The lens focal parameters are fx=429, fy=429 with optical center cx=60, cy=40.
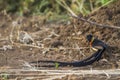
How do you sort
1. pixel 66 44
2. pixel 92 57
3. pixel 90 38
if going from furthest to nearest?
pixel 66 44, pixel 90 38, pixel 92 57

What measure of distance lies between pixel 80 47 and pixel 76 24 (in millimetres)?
322

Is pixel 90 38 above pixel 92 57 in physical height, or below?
above

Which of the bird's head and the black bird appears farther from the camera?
the bird's head

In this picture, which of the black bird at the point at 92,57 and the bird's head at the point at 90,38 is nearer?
the black bird at the point at 92,57

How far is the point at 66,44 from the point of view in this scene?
361cm

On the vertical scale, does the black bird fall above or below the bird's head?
below

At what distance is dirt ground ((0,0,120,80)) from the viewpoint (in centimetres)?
333

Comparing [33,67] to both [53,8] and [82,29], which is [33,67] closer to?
[82,29]

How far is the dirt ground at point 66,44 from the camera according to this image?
3.33 metres

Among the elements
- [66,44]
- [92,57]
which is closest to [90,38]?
[92,57]

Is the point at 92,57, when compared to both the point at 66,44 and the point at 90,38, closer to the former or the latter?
the point at 90,38

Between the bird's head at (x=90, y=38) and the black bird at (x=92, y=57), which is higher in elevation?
the bird's head at (x=90, y=38)

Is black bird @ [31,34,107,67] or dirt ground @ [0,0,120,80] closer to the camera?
black bird @ [31,34,107,67]

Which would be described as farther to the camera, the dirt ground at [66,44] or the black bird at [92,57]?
the dirt ground at [66,44]
